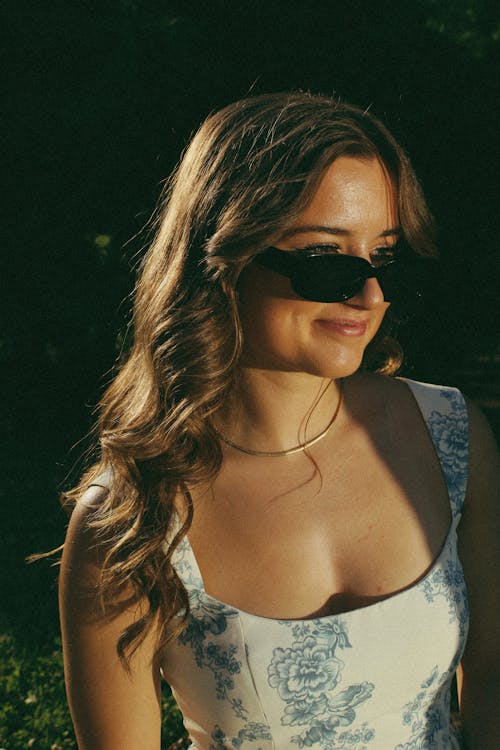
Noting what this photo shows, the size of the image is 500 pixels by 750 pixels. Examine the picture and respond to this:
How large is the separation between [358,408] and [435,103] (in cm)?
353

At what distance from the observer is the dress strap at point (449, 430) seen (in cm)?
203

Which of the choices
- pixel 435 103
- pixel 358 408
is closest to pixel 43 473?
pixel 435 103

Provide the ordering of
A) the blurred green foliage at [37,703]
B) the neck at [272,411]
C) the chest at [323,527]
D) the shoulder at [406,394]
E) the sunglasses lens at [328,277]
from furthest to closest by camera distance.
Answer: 1. the blurred green foliage at [37,703]
2. the shoulder at [406,394]
3. the neck at [272,411]
4. the chest at [323,527]
5. the sunglasses lens at [328,277]

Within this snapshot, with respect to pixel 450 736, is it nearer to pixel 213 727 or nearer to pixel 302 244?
pixel 213 727

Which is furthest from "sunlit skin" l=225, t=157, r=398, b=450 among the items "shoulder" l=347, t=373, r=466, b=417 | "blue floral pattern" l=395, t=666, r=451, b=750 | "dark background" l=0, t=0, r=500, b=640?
"dark background" l=0, t=0, r=500, b=640

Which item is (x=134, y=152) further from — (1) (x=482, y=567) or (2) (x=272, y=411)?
(1) (x=482, y=567)

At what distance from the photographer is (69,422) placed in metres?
7.06

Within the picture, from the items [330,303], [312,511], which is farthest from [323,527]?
[330,303]

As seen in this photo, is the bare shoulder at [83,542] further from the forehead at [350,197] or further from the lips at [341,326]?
the forehead at [350,197]

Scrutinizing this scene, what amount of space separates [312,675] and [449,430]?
0.74m

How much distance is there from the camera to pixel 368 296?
187cm

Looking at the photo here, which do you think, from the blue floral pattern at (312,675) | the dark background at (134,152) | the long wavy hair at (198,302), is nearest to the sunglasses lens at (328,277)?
the long wavy hair at (198,302)

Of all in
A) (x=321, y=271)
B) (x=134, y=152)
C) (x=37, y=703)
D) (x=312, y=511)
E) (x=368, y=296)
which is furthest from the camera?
(x=134, y=152)

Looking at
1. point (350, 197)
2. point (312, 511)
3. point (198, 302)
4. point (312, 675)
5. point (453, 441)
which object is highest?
point (350, 197)
